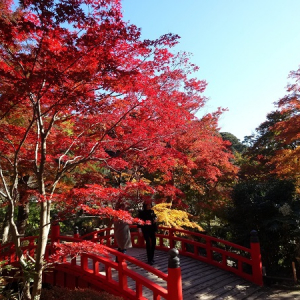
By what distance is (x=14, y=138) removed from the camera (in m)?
6.72

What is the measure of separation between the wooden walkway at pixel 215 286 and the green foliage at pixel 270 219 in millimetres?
1668

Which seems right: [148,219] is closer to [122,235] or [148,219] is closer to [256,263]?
[122,235]

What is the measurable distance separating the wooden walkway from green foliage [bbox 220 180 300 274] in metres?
1.67

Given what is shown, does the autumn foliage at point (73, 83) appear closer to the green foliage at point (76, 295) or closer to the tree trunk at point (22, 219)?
the green foliage at point (76, 295)

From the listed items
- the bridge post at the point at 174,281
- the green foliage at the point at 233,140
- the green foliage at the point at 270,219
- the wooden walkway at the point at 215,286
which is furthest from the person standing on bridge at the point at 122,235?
the green foliage at the point at 233,140

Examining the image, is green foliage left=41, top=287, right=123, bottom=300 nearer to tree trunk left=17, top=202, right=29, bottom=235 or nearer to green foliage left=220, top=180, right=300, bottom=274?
green foliage left=220, top=180, right=300, bottom=274

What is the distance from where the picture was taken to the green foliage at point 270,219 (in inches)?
314

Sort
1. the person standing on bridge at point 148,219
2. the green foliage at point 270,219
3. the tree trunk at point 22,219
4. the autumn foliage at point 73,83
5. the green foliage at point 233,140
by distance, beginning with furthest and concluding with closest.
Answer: the green foliage at point 233,140 → the tree trunk at point 22,219 → the green foliage at point 270,219 → the person standing on bridge at point 148,219 → the autumn foliage at point 73,83

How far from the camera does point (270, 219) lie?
8.15 metres

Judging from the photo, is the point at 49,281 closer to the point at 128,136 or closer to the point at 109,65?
the point at 128,136

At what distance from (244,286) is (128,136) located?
4.75 m

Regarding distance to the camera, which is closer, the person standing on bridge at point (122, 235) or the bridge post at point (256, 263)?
the bridge post at point (256, 263)

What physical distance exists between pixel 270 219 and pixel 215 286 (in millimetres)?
2775

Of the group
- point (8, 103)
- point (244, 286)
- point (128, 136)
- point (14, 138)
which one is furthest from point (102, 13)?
point (244, 286)
